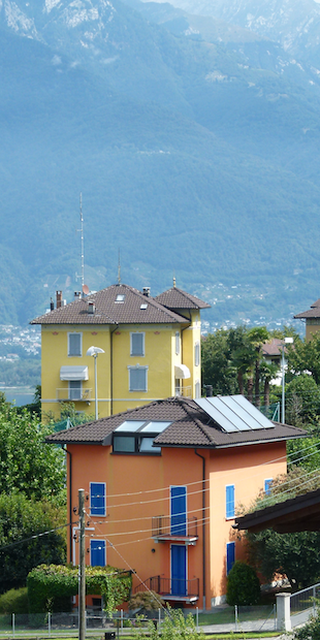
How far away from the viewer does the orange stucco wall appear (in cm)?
3994

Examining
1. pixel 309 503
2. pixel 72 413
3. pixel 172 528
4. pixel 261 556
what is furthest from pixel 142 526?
pixel 72 413

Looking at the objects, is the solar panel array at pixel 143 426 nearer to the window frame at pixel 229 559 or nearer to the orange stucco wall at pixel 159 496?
the orange stucco wall at pixel 159 496

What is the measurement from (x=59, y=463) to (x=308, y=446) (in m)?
14.8

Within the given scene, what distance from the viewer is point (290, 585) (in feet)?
137

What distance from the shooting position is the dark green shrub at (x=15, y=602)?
41153 mm

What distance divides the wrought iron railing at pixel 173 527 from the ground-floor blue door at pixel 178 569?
53 centimetres

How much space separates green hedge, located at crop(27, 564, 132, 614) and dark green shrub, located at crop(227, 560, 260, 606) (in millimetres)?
4081

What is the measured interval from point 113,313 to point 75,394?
25.6 feet

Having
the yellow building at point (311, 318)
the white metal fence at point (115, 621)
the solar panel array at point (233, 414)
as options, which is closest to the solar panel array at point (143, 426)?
the solar panel array at point (233, 414)

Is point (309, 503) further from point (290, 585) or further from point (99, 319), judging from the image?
point (99, 319)

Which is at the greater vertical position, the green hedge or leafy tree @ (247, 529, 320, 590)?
leafy tree @ (247, 529, 320, 590)

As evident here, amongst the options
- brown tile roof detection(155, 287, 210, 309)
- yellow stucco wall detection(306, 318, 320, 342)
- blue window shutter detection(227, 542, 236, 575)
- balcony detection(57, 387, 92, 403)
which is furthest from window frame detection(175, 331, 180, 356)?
blue window shutter detection(227, 542, 236, 575)

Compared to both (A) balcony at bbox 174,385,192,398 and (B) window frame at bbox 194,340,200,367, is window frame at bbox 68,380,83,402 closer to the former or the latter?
(A) balcony at bbox 174,385,192,398

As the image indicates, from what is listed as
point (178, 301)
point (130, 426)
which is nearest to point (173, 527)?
point (130, 426)
